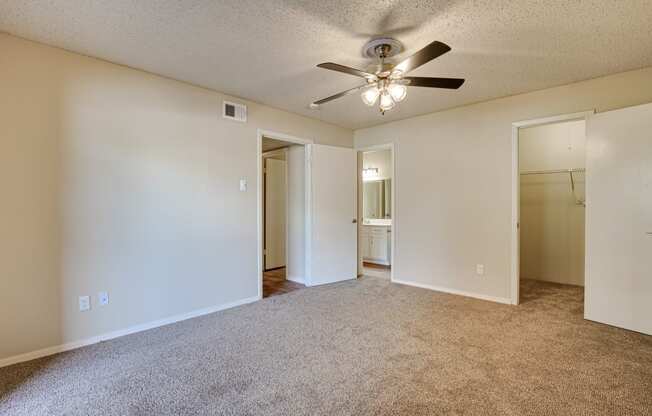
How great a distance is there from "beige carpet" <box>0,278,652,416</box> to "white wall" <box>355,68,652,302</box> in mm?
785

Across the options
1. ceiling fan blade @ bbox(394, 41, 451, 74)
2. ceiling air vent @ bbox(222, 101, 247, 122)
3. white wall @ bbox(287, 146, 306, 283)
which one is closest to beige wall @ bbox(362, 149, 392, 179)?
white wall @ bbox(287, 146, 306, 283)

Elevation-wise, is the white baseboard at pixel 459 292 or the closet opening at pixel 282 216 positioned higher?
the closet opening at pixel 282 216

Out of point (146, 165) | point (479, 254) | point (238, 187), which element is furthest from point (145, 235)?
point (479, 254)

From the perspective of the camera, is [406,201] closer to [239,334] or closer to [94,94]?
[239,334]

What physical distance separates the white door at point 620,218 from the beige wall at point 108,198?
12.0 ft

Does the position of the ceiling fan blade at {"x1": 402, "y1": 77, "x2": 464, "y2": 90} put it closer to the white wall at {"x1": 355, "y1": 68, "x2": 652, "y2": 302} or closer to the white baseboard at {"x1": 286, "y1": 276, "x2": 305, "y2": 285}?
the white wall at {"x1": 355, "y1": 68, "x2": 652, "y2": 302}

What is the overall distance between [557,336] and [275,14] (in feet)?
11.4

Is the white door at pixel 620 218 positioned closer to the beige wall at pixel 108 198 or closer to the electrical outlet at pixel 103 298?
the beige wall at pixel 108 198

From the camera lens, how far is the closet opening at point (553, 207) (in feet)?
15.0

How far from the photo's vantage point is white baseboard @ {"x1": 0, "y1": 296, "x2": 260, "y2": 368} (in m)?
2.32

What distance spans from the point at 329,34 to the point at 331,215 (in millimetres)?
2769

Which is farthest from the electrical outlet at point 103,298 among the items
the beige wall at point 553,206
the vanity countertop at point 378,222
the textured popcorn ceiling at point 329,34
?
the beige wall at point 553,206

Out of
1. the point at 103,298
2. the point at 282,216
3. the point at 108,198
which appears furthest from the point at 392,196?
the point at 103,298

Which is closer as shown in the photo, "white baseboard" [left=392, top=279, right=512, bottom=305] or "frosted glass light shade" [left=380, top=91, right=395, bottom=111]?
"frosted glass light shade" [left=380, top=91, right=395, bottom=111]
